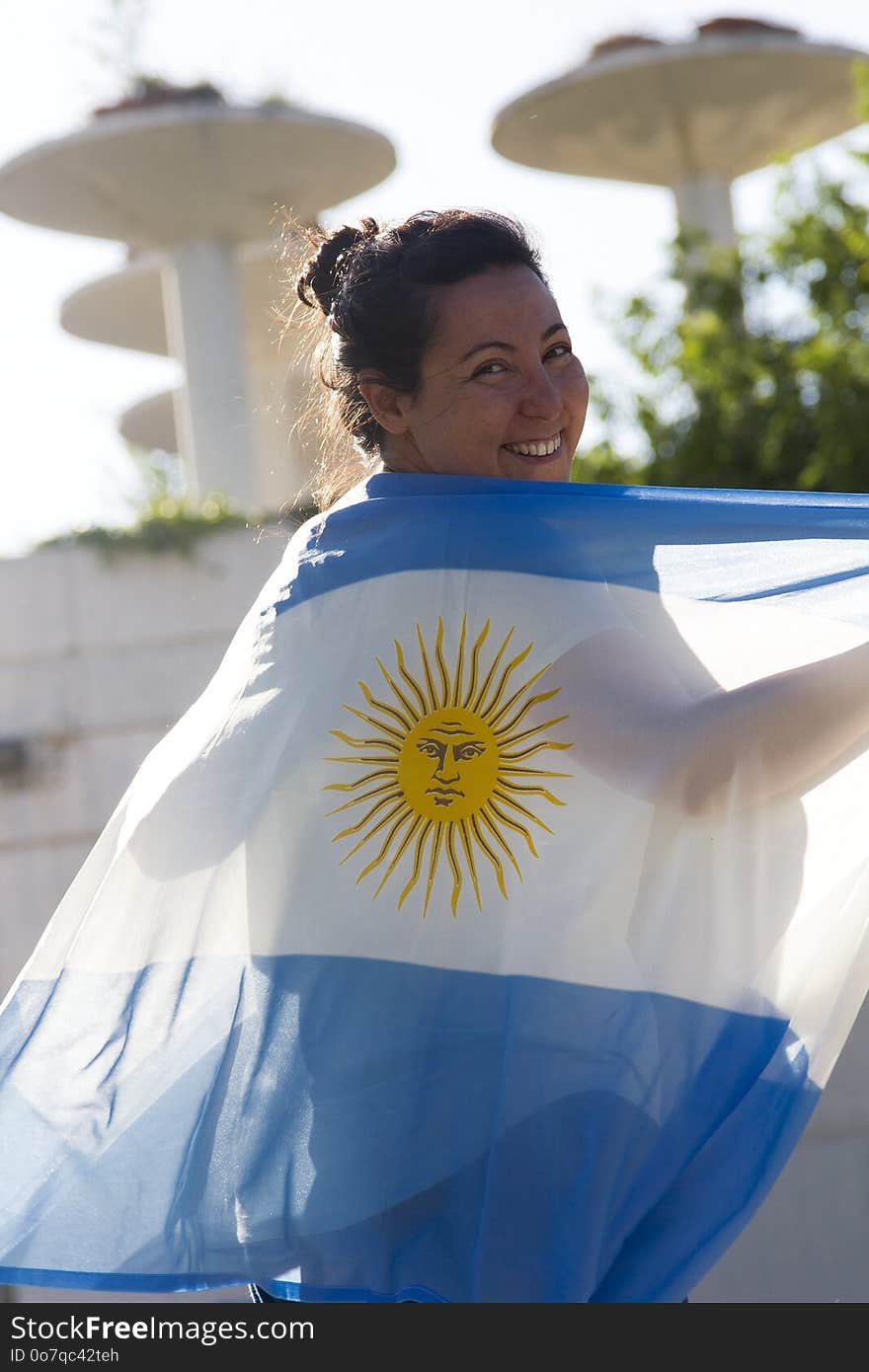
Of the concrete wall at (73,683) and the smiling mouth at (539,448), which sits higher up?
the smiling mouth at (539,448)

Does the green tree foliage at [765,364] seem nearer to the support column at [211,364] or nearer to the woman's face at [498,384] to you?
the support column at [211,364]

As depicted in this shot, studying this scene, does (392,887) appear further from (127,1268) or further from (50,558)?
(50,558)

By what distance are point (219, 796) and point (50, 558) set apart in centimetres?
701

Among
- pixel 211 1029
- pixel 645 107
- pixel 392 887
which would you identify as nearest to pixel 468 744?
pixel 392 887

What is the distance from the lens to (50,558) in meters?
8.94

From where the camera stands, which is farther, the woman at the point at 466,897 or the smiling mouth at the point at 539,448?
the smiling mouth at the point at 539,448

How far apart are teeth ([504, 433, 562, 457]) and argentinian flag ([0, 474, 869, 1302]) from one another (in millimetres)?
78

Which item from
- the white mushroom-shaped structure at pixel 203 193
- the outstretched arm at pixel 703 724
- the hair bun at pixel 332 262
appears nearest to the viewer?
the outstretched arm at pixel 703 724

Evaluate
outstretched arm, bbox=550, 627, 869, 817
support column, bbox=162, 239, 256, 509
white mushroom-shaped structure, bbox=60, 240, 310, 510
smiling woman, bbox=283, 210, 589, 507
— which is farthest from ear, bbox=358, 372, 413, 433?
white mushroom-shaped structure, bbox=60, 240, 310, 510

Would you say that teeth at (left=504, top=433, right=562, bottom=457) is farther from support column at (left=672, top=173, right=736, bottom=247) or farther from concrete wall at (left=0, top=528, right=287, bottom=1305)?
support column at (left=672, top=173, right=736, bottom=247)

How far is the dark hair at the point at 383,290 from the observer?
2203 mm

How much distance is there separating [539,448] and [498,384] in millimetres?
104

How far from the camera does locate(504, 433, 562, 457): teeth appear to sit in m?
2.21

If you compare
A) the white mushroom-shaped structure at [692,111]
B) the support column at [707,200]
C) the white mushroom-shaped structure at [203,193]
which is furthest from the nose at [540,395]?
the support column at [707,200]
